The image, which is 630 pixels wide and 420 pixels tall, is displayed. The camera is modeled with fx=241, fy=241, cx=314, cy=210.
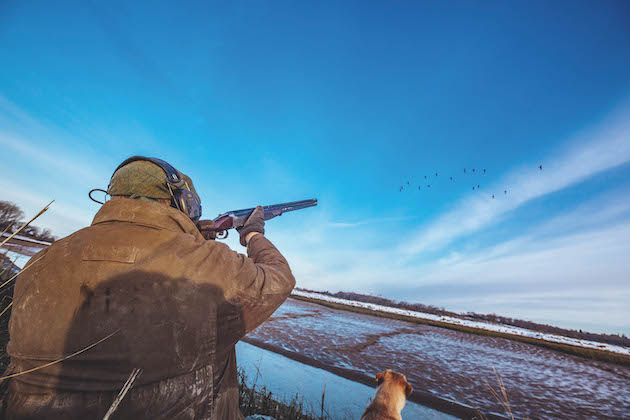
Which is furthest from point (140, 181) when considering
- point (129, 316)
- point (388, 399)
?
point (388, 399)

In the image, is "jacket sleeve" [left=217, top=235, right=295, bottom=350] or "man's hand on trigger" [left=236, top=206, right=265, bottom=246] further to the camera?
"man's hand on trigger" [left=236, top=206, right=265, bottom=246]

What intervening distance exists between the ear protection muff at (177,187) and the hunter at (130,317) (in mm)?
542

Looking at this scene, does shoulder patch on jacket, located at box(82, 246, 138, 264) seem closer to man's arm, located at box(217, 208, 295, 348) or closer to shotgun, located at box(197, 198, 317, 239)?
man's arm, located at box(217, 208, 295, 348)

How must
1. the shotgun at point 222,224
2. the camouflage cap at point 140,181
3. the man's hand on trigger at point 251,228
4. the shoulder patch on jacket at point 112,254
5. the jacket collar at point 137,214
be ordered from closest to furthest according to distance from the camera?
the shoulder patch on jacket at point 112,254 → the jacket collar at point 137,214 → the camouflage cap at point 140,181 → the man's hand on trigger at point 251,228 → the shotgun at point 222,224

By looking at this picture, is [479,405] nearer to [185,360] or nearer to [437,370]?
[437,370]

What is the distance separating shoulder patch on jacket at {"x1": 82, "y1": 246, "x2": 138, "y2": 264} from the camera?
1510mm

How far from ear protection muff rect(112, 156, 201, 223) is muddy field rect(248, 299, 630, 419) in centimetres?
771

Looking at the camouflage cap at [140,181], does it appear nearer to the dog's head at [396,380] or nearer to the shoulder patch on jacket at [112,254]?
the shoulder patch on jacket at [112,254]

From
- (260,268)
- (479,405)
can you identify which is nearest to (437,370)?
(479,405)

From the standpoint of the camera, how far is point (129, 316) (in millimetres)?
1509

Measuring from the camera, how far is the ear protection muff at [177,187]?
7.65 ft

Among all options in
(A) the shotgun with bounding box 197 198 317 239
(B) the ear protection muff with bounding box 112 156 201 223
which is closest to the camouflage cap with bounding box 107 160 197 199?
(B) the ear protection muff with bounding box 112 156 201 223

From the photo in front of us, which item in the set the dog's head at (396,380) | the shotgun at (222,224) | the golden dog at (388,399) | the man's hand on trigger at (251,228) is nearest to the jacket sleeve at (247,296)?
the man's hand on trigger at (251,228)

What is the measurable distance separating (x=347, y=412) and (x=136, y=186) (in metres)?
6.12
